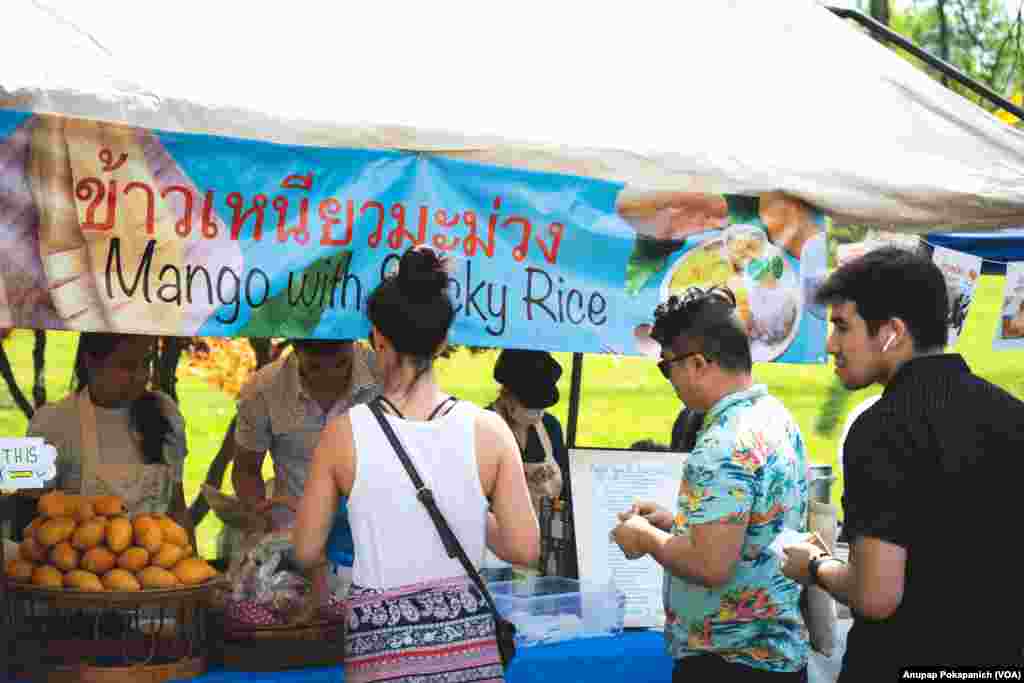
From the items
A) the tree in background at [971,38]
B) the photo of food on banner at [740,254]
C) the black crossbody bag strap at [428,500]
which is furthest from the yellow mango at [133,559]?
the tree in background at [971,38]

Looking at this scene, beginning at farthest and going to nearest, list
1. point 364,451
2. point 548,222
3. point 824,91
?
point 824,91 < point 548,222 < point 364,451

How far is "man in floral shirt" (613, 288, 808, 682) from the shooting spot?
2982mm

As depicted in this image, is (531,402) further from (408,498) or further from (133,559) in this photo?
(408,498)

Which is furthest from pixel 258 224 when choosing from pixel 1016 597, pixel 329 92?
pixel 1016 597

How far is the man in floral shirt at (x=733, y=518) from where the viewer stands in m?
2.98

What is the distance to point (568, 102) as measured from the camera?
3.87 meters

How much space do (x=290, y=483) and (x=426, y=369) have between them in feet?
6.24

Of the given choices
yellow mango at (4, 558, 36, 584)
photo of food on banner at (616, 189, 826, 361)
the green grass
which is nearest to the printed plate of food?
photo of food on banner at (616, 189, 826, 361)

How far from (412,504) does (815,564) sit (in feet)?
2.93

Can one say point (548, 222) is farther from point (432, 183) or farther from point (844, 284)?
point (844, 284)

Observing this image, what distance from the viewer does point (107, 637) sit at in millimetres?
3420

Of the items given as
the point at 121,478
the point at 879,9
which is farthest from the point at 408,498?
the point at 879,9

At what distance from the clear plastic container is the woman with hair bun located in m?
0.91

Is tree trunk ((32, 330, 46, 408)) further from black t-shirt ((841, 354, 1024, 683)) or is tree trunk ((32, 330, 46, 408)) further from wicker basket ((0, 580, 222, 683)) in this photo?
black t-shirt ((841, 354, 1024, 683))
